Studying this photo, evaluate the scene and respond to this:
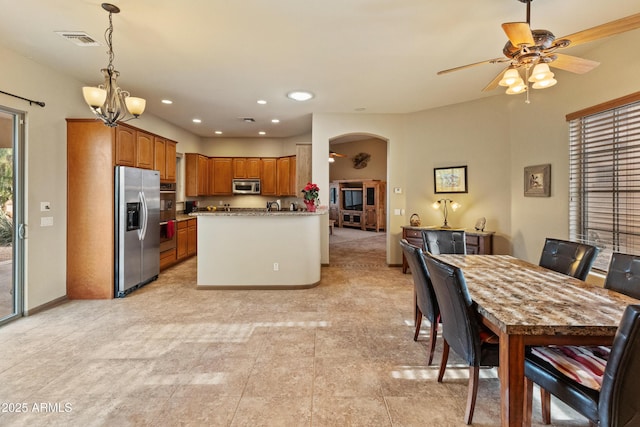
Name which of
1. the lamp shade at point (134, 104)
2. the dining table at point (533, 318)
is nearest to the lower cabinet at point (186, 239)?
the lamp shade at point (134, 104)

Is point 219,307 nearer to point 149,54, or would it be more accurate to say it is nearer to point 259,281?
point 259,281

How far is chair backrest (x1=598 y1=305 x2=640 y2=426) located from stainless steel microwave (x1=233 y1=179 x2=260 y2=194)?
7027 millimetres

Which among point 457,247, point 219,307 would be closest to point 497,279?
point 457,247

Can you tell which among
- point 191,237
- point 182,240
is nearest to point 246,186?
point 191,237

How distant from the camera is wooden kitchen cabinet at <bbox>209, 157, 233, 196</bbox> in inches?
298

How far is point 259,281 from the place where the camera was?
4.39 meters

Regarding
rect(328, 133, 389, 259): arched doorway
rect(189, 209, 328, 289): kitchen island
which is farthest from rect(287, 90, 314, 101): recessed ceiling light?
rect(328, 133, 389, 259): arched doorway

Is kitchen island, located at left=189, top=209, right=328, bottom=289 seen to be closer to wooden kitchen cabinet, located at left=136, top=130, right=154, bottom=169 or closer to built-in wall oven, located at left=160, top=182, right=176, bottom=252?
wooden kitchen cabinet, located at left=136, top=130, right=154, bottom=169

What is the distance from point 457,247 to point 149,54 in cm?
394

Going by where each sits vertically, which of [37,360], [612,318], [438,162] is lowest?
[37,360]

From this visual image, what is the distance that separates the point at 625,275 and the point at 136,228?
201 inches

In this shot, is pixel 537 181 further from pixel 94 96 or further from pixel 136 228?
pixel 136 228

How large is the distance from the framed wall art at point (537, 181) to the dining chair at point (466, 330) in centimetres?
294

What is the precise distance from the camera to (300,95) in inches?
181
